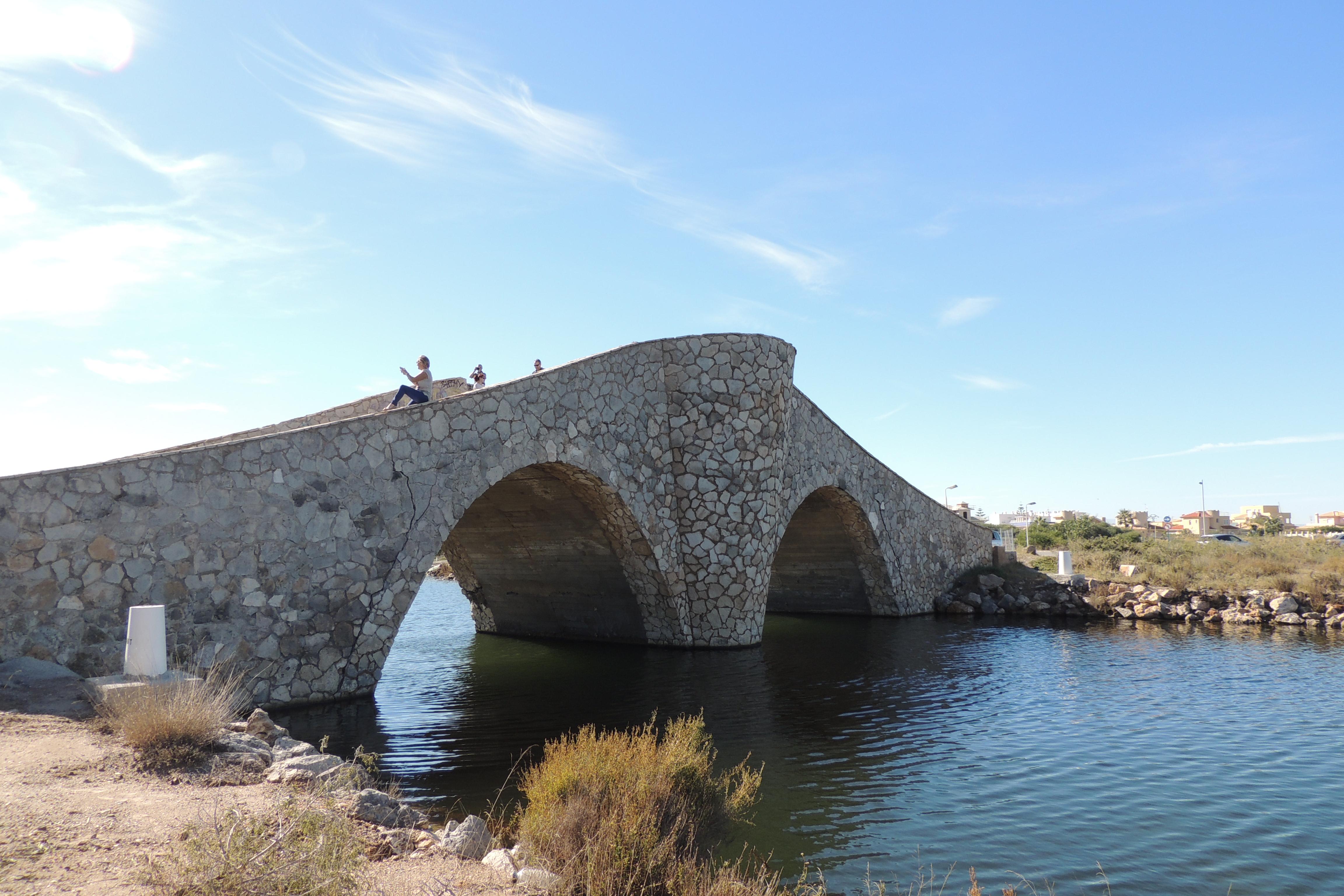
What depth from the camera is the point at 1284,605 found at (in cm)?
2094

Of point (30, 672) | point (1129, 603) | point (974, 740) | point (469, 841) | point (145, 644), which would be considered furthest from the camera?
point (1129, 603)

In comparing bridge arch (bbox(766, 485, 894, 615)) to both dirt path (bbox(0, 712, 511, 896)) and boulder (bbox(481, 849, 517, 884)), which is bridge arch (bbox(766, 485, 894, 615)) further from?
dirt path (bbox(0, 712, 511, 896))

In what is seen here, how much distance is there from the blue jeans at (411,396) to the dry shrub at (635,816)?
6.73 metres

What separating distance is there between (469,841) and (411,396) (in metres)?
8.53

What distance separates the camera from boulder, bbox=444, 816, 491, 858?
501 centimetres

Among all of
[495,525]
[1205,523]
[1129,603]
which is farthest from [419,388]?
[1205,523]

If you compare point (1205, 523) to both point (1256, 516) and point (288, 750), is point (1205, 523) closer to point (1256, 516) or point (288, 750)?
point (1256, 516)

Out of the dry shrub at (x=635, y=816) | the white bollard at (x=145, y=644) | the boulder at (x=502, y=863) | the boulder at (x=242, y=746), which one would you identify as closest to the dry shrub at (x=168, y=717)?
the boulder at (x=242, y=746)

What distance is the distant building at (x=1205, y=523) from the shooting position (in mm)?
68000

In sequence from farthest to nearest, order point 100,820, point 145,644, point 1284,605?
1. point 1284,605
2. point 145,644
3. point 100,820

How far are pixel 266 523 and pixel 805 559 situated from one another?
17.2 meters

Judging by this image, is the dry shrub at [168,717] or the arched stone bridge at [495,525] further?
the arched stone bridge at [495,525]

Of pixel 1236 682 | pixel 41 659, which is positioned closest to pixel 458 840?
pixel 41 659

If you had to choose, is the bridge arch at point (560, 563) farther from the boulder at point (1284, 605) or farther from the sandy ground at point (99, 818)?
the boulder at point (1284, 605)
